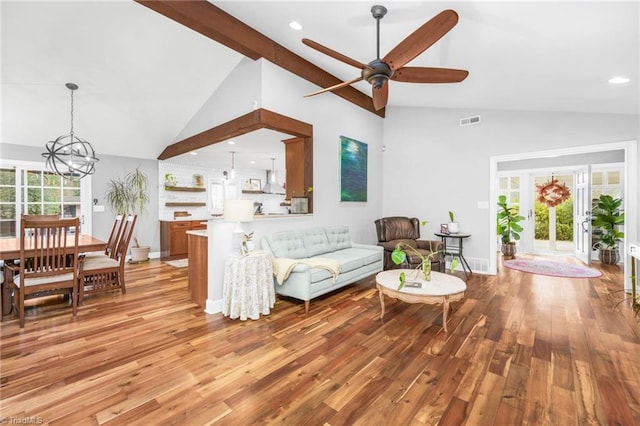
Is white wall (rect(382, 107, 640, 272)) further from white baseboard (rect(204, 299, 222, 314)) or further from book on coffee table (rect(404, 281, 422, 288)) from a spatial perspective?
white baseboard (rect(204, 299, 222, 314))

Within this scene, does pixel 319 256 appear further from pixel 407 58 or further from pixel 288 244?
pixel 407 58

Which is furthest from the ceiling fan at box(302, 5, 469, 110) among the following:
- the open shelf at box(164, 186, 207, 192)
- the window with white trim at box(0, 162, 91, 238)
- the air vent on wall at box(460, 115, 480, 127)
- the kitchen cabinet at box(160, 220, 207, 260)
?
the open shelf at box(164, 186, 207, 192)

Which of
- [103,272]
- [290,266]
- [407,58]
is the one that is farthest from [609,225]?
[103,272]

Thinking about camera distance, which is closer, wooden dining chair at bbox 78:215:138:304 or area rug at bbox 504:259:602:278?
wooden dining chair at bbox 78:215:138:304

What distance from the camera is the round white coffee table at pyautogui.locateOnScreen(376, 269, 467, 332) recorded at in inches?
109

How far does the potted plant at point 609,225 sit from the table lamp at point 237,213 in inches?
277

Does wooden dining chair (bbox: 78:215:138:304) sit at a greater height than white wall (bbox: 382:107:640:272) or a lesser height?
lesser

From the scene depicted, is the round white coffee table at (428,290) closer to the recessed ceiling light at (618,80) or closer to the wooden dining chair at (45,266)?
the recessed ceiling light at (618,80)

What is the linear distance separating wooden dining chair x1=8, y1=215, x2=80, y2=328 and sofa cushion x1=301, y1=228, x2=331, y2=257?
2.67 m

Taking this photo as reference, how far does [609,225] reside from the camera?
228 inches

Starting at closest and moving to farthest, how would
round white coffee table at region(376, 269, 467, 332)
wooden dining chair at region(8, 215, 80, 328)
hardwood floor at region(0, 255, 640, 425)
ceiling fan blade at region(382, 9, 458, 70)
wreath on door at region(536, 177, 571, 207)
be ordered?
1. hardwood floor at region(0, 255, 640, 425)
2. ceiling fan blade at region(382, 9, 458, 70)
3. round white coffee table at region(376, 269, 467, 332)
4. wooden dining chair at region(8, 215, 80, 328)
5. wreath on door at region(536, 177, 571, 207)

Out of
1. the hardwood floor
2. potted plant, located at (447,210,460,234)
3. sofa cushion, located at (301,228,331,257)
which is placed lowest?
the hardwood floor

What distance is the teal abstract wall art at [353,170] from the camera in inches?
202

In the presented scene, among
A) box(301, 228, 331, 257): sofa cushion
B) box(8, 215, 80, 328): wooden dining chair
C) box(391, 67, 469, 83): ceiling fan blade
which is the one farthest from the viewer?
box(301, 228, 331, 257): sofa cushion
